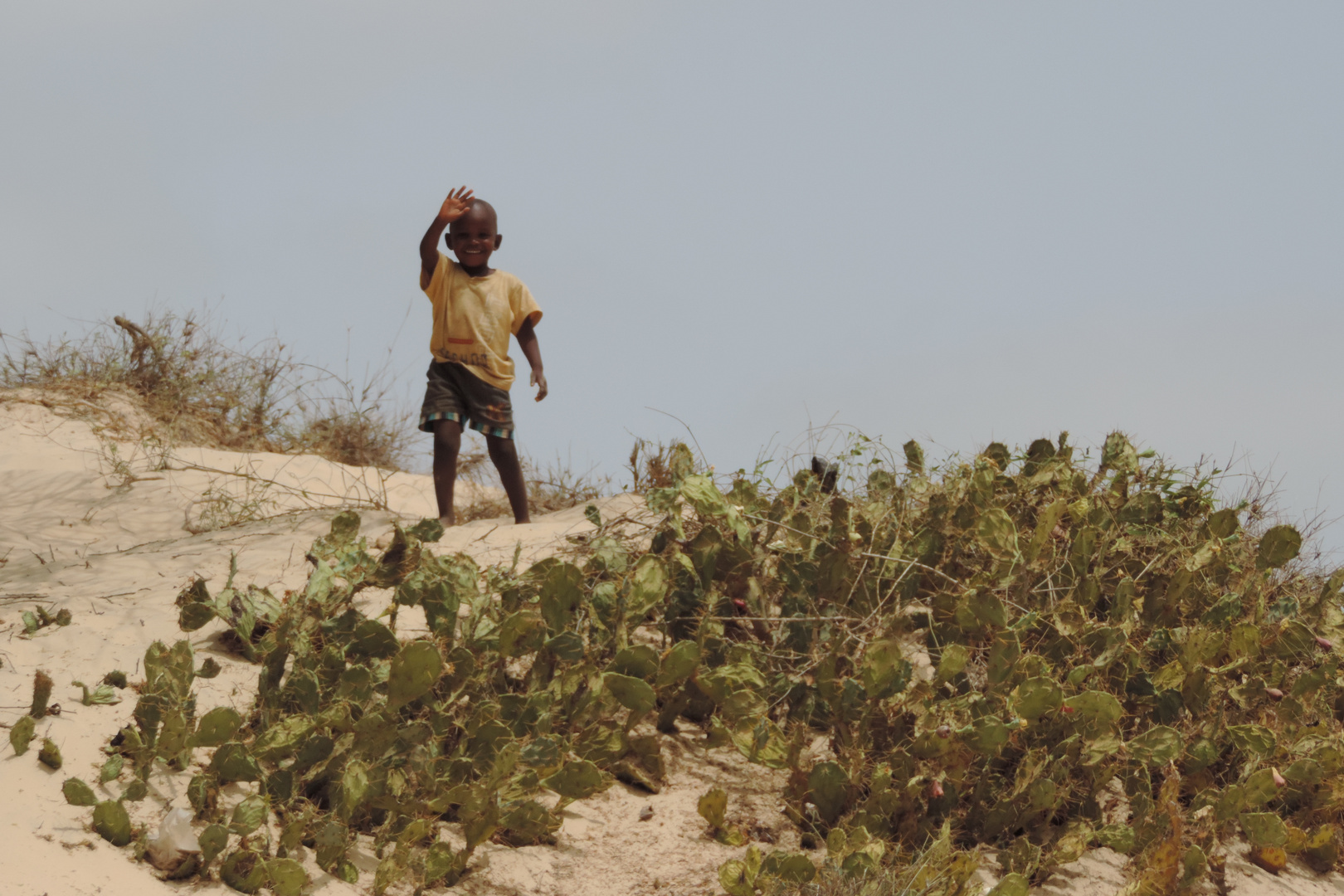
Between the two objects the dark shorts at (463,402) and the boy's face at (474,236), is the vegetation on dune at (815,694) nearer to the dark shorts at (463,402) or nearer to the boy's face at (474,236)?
the dark shorts at (463,402)

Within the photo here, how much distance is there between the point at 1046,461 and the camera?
454cm

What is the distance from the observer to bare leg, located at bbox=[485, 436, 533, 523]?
5.71 metres

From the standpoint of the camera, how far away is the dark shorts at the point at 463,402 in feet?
18.3

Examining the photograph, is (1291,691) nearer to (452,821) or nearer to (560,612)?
(560,612)

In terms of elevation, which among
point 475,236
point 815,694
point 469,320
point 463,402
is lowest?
point 815,694

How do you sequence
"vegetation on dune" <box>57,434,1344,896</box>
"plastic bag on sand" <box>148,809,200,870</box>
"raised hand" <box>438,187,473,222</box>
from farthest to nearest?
"raised hand" <box>438,187,473,222</box>
"vegetation on dune" <box>57,434,1344,896</box>
"plastic bag on sand" <box>148,809,200,870</box>

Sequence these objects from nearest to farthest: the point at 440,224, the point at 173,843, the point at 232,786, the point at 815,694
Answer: the point at 173,843, the point at 232,786, the point at 815,694, the point at 440,224

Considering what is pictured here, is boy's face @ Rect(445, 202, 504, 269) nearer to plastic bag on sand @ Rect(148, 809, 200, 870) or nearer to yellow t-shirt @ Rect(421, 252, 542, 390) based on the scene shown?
yellow t-shirt @ Rect(421, 252, 542, 390)

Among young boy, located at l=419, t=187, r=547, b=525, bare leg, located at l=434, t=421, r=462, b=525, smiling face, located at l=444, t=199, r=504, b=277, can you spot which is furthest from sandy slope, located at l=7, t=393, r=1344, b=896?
smiling face, located at l=444, t=199, r=504, b=277

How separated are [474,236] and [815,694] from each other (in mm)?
3073

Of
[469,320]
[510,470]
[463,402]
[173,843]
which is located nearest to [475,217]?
[469,320]

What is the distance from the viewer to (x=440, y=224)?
214 inches

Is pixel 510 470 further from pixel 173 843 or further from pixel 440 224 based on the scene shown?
pixel 173 843

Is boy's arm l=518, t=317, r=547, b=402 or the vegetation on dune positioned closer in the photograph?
the vegetation on dune
